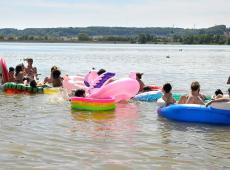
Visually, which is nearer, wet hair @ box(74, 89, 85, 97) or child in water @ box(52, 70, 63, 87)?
wet hair @ box(74, 89, 85, 97)

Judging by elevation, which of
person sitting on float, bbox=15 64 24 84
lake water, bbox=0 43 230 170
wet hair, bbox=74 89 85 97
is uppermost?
person sitting on float, bbox=15 64 24 84

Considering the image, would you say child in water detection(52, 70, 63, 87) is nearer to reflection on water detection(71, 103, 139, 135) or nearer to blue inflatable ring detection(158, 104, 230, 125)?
reflection on water detection(71, 103, 139, 135)

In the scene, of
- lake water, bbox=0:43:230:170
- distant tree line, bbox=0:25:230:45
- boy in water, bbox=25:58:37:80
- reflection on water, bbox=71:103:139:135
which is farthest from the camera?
distant tree line, bbox=0:25:230:45

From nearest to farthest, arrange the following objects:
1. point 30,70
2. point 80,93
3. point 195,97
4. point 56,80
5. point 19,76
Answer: point 195,97 → point 80,93 → point 56,80 → point 19,76 → point 30,70

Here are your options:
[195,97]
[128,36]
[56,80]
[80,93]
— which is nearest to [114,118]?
[80,93]

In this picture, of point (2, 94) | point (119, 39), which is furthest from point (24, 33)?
point (2, 94)

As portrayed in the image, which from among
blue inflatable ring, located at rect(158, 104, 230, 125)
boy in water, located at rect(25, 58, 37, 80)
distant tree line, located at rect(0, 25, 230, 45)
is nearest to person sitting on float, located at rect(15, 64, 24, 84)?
boy in water, located at rect(25, 58, 37, 80)

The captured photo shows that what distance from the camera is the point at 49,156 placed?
687 centimetres

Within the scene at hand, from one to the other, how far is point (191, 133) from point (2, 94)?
7.24m

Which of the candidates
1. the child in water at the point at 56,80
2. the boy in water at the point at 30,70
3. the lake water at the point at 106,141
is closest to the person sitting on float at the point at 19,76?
the boy in water at the point at 30,70

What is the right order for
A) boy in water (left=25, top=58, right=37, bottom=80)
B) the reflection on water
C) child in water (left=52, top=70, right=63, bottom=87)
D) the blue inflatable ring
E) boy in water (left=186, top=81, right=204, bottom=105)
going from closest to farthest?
the reflection on water
the blue inflatable ring
boy in water (left=186, top=81, right=204, bottom=105)
child in water (left=52, top=70, right=63, bottom=87)
boy in water (left=25, top=58, right=37, bottom=80)

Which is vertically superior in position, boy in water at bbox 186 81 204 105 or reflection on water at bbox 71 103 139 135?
boy in water at bbox 186 81 204 105

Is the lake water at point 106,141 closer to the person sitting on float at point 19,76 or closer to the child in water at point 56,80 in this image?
the child in water at point 56,80

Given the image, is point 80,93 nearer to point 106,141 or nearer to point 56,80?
point 56,80
